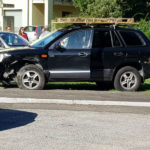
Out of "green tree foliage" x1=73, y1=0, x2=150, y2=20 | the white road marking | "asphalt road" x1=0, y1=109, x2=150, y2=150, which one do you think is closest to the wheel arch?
the white road marking

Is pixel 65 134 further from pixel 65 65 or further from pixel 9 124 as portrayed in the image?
pixel 65 65

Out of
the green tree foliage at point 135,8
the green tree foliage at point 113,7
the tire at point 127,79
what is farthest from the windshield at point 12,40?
the green tree foliage at point 135,8

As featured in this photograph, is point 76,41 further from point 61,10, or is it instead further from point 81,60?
point 61,10

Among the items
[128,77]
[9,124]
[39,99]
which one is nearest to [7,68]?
[39,99]

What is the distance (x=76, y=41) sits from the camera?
12328 millimetres

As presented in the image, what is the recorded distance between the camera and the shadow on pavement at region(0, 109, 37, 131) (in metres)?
7.54

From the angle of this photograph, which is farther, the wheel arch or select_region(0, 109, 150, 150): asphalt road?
the wheel arch

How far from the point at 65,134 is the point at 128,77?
5.70 m

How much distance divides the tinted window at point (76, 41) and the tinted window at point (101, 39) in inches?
6.9

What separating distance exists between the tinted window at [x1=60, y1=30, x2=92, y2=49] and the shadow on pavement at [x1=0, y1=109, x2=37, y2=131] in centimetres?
368

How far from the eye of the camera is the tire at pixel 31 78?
39.6 ft

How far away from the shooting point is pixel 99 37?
12.5 meters

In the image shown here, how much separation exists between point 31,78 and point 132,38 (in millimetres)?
2834

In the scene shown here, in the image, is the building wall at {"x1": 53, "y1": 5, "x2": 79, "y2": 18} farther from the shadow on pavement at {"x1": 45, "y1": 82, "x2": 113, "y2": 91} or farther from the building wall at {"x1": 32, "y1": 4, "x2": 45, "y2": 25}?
the shadow on pavement at {"x1": 45, "y1": 82, "x2": 113, "y2": 91}
